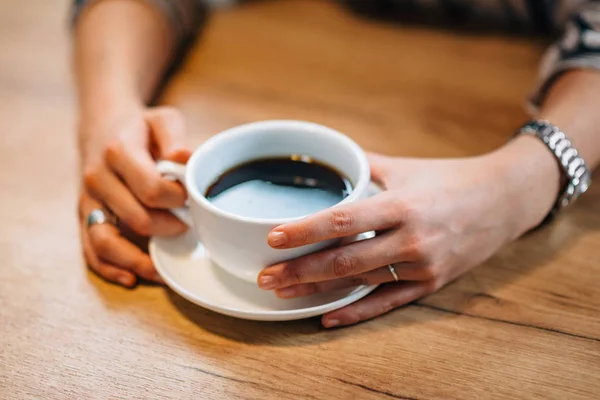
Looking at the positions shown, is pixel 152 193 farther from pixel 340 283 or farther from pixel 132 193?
pixel 340 283

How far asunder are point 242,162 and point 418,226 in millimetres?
215

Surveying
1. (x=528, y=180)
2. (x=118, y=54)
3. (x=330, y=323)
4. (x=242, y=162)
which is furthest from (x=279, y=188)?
(x=118, y=54)

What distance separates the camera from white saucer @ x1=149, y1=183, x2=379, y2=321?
24.9 inches

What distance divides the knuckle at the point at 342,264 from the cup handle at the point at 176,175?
0.19 m

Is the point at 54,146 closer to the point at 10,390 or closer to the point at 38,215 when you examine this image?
the point at 38,215

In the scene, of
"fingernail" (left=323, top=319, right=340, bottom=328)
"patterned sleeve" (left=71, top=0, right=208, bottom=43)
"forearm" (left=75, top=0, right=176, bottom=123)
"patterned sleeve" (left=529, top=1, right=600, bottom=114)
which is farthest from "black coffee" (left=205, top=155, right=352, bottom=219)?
"patterned sleeve" (left=71, top=0, right=208, bottom=43)

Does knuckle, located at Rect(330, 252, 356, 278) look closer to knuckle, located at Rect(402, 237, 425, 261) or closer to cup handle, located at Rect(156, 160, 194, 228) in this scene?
knuckle, located at Rect(402, 237, 425, 261)

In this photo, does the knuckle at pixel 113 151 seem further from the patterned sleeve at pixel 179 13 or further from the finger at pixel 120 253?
the patterned sleeve at pixel 179 13

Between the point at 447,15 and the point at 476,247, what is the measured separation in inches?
27.2

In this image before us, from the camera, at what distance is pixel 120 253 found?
0.72 m

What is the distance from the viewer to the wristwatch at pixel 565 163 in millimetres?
778

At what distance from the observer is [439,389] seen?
0.59 meters

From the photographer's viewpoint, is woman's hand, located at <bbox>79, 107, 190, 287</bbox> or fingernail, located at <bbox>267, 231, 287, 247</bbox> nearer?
fingernail, located at <bbox>267, 231, 287, 247</bbox>

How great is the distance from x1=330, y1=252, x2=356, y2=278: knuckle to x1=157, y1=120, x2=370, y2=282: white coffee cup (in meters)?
0.02
